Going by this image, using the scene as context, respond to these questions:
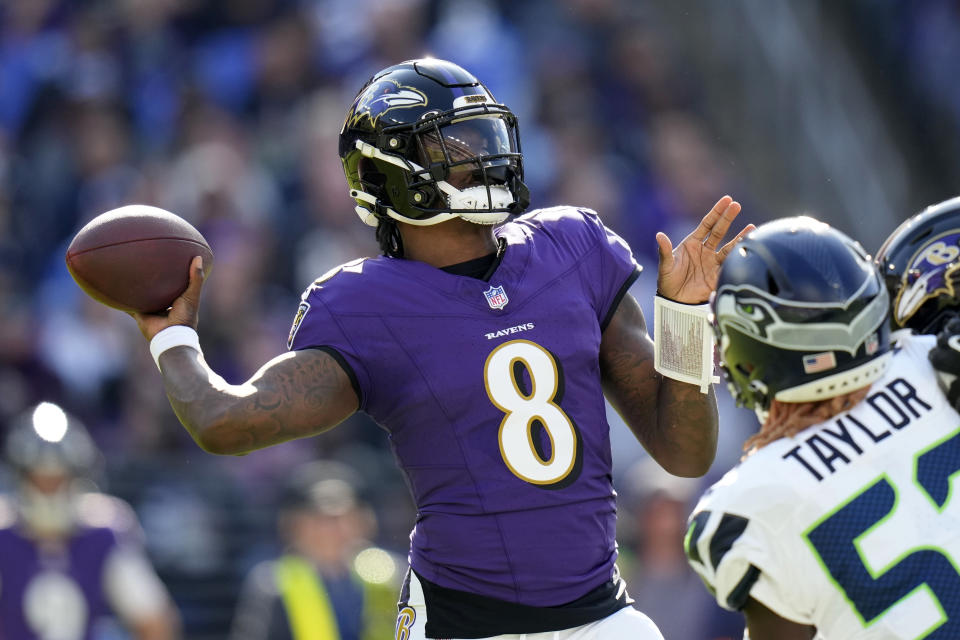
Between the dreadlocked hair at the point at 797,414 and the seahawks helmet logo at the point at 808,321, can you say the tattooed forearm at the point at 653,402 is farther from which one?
the seahawks helmet logo at the point at 808,321

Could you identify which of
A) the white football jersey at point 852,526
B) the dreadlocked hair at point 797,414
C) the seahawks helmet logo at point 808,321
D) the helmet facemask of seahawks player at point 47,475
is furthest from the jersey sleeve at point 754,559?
the helmet facemask of seahawks player at point 47,475

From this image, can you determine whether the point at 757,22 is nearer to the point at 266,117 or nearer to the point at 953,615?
the point at 266,117

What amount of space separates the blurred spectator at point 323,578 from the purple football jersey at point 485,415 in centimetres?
331

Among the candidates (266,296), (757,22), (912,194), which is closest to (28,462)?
(266,296)

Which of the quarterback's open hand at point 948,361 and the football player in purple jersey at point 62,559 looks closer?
the quarterback's open hand at point 948,361

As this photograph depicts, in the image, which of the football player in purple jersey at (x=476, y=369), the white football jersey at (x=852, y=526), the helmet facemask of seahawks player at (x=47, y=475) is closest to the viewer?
the white football jersey at (x=852, y=526)

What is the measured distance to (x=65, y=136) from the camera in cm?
947

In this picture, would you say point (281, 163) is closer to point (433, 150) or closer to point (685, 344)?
point (433, 150)

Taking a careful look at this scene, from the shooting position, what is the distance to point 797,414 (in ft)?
9.17

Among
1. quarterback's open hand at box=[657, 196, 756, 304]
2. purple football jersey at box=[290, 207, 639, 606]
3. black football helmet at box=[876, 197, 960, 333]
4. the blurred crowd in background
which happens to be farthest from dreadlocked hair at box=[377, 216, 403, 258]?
the blurred crowd in background

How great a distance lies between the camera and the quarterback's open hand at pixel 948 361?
2725mm

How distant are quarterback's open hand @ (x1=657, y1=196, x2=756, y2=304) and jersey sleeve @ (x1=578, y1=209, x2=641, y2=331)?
0.43 ft

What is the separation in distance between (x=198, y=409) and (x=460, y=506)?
2.14 ft

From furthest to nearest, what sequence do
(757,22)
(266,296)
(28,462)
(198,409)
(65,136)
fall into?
(757,22)
(65,136)
(266,296)
(28,462)
(198,409)
